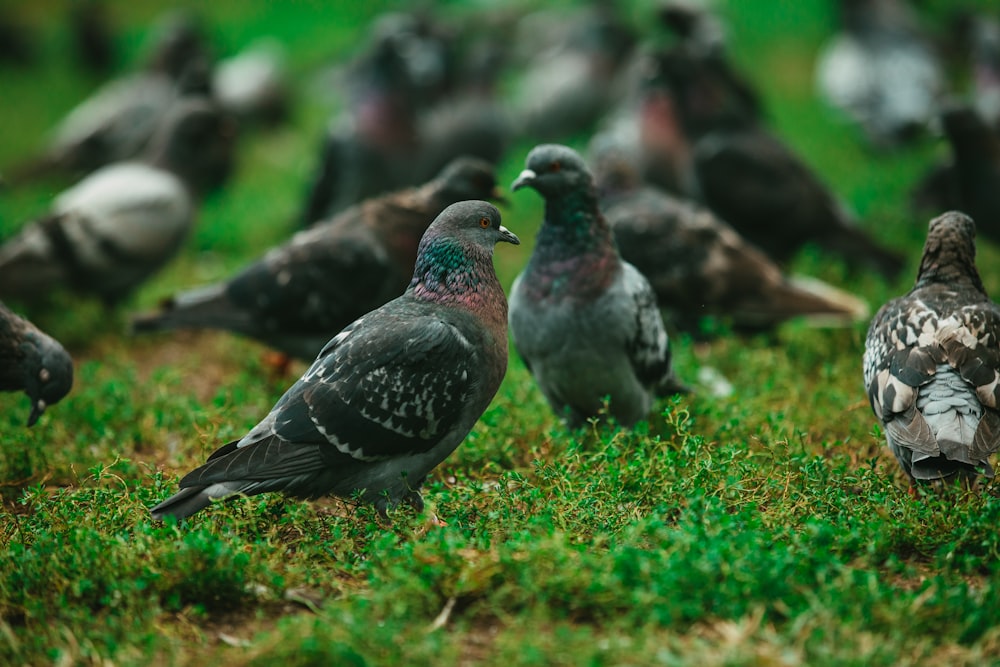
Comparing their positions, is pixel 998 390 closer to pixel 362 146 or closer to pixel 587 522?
pixel 587 522

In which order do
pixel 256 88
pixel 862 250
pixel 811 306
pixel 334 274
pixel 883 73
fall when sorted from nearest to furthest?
pixel 334 274 → pixel 811 306 → pixel 862 250 → pixel 883 73 → pixel 256 88

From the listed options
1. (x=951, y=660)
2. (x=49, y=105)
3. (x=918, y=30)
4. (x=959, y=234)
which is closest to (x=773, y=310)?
(x=959, y=234)

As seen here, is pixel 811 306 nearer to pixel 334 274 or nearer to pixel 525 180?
pixel 525 180

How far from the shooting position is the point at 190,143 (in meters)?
8.77

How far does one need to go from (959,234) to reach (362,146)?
569 centimetres

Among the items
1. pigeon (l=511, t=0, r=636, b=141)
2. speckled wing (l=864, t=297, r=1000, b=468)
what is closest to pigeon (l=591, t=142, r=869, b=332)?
speckled wing (l=864, t=297, r=1000, b=468)

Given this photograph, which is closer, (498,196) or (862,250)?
(498,196)

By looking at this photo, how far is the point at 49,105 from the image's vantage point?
1666cm

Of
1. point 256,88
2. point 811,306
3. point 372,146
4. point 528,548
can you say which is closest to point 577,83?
point 256,88

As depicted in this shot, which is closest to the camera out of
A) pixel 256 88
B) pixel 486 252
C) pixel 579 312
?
pixel 486 252

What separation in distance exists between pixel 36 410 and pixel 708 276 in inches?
162

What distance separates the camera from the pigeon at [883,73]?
1249 cm

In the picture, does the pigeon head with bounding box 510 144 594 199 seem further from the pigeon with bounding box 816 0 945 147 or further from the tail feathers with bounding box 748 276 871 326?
the pigeon with bounding box 816 0 945 147

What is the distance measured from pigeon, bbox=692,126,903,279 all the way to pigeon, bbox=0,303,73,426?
5.07 m
